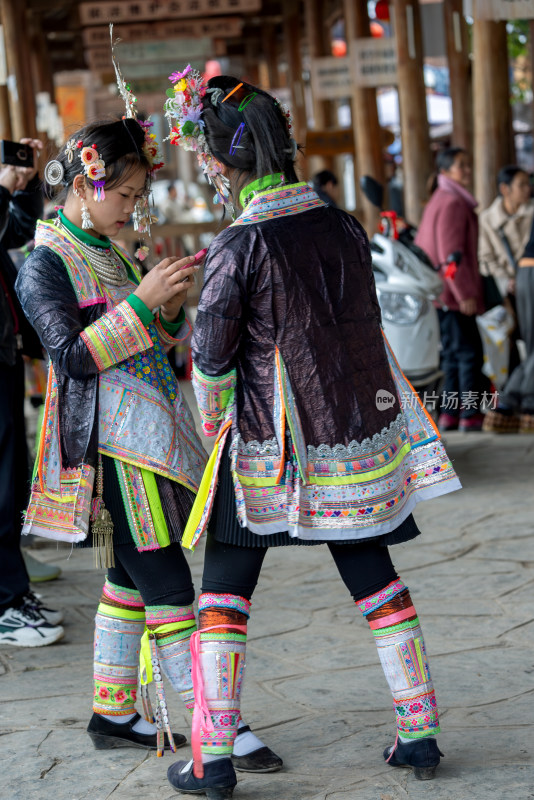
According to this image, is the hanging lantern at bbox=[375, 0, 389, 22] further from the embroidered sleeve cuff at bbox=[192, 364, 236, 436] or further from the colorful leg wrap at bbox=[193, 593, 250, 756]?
the colorful leg wrap at bbox=[193, 593, 250, 756]

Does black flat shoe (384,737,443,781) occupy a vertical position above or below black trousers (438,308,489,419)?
above

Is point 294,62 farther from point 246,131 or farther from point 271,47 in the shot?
point 246,131

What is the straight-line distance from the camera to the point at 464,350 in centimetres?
755

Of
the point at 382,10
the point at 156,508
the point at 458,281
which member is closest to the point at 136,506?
the point at 156,508

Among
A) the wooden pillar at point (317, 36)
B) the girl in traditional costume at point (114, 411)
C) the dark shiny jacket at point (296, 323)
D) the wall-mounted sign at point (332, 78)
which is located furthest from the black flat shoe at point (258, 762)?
the wooden pillar at point (317, 36)

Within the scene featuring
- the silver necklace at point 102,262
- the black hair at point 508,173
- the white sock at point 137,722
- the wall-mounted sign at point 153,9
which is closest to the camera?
the silver necklace at point 102,262

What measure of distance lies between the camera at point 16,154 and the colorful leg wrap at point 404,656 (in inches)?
83.8

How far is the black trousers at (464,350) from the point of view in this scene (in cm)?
753

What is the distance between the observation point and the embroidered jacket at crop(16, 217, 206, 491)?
2756 mm

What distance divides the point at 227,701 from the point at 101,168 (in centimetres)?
135

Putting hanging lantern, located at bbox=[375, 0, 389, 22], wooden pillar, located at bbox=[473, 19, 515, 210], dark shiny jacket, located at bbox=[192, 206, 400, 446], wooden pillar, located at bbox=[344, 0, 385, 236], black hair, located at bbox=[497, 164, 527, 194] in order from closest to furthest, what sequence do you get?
1. dark shiny jacket, located at bbox=[192, 206, 400, 446]
2. black hair, located at bbox=[497, 164, 527, 194]
3. wooden pillar, located at bbox=[473, 19, 515, 210]
4. wooden pillar, located at bbox=[344, 0, 385, 236]
5. hanging lantern, located at bbox=[375, 0, 389, 22]

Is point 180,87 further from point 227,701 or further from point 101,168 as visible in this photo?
point 227,701

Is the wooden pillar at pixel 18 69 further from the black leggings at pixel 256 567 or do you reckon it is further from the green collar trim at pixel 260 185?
the black leggings at pixel 256 567

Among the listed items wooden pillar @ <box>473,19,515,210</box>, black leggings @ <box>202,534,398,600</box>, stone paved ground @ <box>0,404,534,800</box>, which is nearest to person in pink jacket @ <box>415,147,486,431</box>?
wooden pillar @ <box>473,19,515,210</box>
